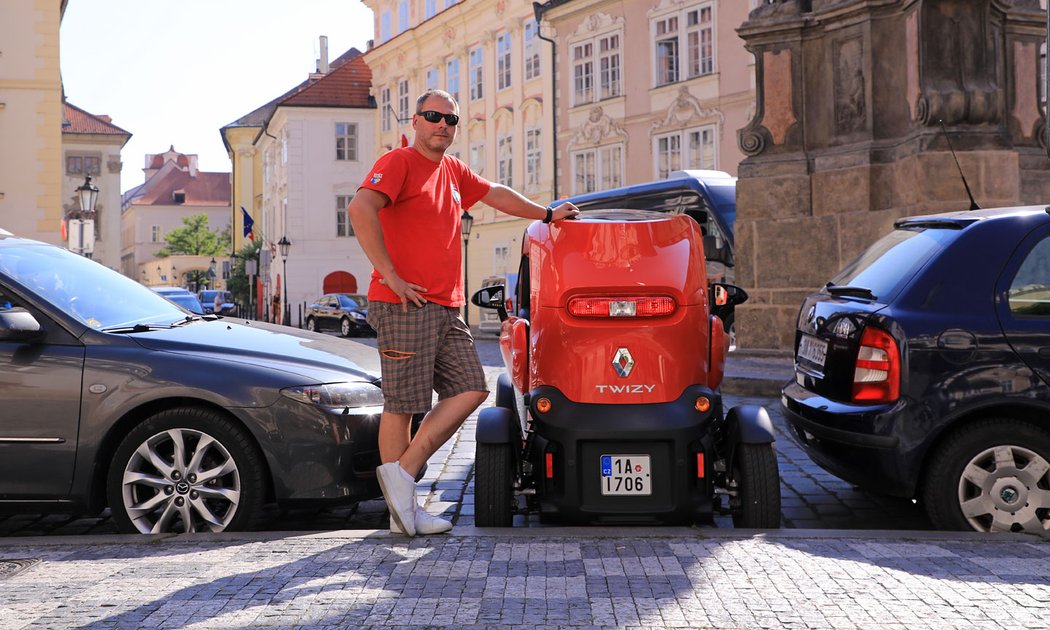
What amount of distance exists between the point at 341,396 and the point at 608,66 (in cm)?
3249

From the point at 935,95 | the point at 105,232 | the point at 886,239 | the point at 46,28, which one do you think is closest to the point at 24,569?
the point at 886,239

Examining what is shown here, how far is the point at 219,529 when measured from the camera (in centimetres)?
545

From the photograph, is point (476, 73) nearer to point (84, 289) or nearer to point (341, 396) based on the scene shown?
point (84, 289)

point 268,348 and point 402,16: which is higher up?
Answer: point 402,16

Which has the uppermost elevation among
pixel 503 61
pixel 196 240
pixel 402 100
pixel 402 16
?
pixel 402 16

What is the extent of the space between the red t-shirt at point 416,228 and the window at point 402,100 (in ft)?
161

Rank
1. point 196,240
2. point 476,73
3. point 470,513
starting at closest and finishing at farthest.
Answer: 1. point 470,513
2. point 476,73
3. point 196,240

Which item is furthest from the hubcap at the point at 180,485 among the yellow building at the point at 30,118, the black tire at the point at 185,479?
the yellow building at the point at 30,118

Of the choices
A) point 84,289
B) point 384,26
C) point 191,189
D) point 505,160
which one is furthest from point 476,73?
point 191,189

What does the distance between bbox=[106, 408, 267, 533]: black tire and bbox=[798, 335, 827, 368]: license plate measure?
9.00ft

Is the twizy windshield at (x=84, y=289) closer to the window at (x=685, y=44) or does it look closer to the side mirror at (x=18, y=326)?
the side mirror at (x=18, y=326)

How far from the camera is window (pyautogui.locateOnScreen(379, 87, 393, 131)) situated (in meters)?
56.0

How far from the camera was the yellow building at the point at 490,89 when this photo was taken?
41281 millimetres

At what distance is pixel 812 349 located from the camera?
245 inches
